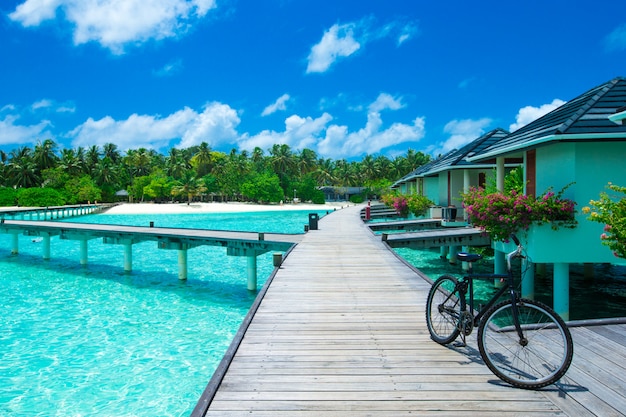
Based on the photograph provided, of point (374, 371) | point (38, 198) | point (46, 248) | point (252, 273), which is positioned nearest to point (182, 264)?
point (252, 273)

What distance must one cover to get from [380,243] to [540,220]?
5.58 m

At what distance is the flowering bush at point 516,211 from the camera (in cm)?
1050

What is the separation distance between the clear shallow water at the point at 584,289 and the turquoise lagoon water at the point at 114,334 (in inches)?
345

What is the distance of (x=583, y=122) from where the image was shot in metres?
10.3

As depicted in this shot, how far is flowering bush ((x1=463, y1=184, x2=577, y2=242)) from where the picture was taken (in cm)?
1050

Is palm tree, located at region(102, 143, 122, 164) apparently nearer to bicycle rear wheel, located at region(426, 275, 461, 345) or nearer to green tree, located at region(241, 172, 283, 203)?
green tree, located at region(241, 172, 283, 203)

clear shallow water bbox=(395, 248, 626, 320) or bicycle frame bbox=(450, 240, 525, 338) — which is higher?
bicycle frame bbox=(450, 240, 525, 338)

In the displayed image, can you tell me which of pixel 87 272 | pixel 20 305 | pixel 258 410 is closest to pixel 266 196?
pixel 87 272

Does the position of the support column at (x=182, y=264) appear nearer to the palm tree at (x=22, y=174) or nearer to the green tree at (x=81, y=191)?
the green tree at (x=81, y=191)

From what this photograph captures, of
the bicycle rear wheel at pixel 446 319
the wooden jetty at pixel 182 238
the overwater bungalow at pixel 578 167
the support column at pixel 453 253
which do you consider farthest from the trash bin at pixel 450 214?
the bicycle rear wheel at pixel 446 319

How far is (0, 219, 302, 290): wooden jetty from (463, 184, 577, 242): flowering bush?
6.87 metres

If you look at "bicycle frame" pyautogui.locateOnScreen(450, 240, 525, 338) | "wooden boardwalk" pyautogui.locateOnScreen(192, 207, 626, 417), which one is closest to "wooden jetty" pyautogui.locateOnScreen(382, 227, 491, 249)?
"wooden boardwalk" pyautogui.locateOnScreen(192, 207, 626, 417)

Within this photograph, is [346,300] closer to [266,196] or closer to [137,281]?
[137,281]

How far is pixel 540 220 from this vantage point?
10664 mm
